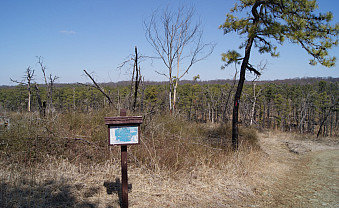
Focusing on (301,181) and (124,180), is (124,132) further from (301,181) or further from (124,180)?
(301,181)

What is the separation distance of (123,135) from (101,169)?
1.78 m

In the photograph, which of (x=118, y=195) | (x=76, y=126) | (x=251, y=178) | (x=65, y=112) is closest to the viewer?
(x=118, y=195)

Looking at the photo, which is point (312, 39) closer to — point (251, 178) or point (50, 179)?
point (251, 178)

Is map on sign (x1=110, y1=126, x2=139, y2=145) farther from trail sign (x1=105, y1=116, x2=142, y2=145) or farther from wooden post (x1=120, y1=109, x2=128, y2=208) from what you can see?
wooden post (x1=120, y1=109, x2=128, y2=208)

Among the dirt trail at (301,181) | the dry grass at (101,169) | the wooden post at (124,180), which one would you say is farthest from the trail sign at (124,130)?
the dirt trail at (301,181)

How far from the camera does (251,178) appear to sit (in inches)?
212

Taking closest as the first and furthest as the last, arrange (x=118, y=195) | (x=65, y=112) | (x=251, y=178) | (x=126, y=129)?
(x=126, y=129), (x=118, y=195), (x=251, y=178), (x=65, y=112)

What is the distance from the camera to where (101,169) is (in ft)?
16.1

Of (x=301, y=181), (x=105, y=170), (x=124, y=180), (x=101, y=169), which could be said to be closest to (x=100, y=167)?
(x=101, y=169)

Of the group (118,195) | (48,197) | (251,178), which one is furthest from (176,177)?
(48,197)

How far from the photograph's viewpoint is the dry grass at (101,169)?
3895 millimetres

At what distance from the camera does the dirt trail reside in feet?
14.6

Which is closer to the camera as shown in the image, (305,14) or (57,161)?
(57,161)

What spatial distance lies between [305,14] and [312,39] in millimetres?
671
